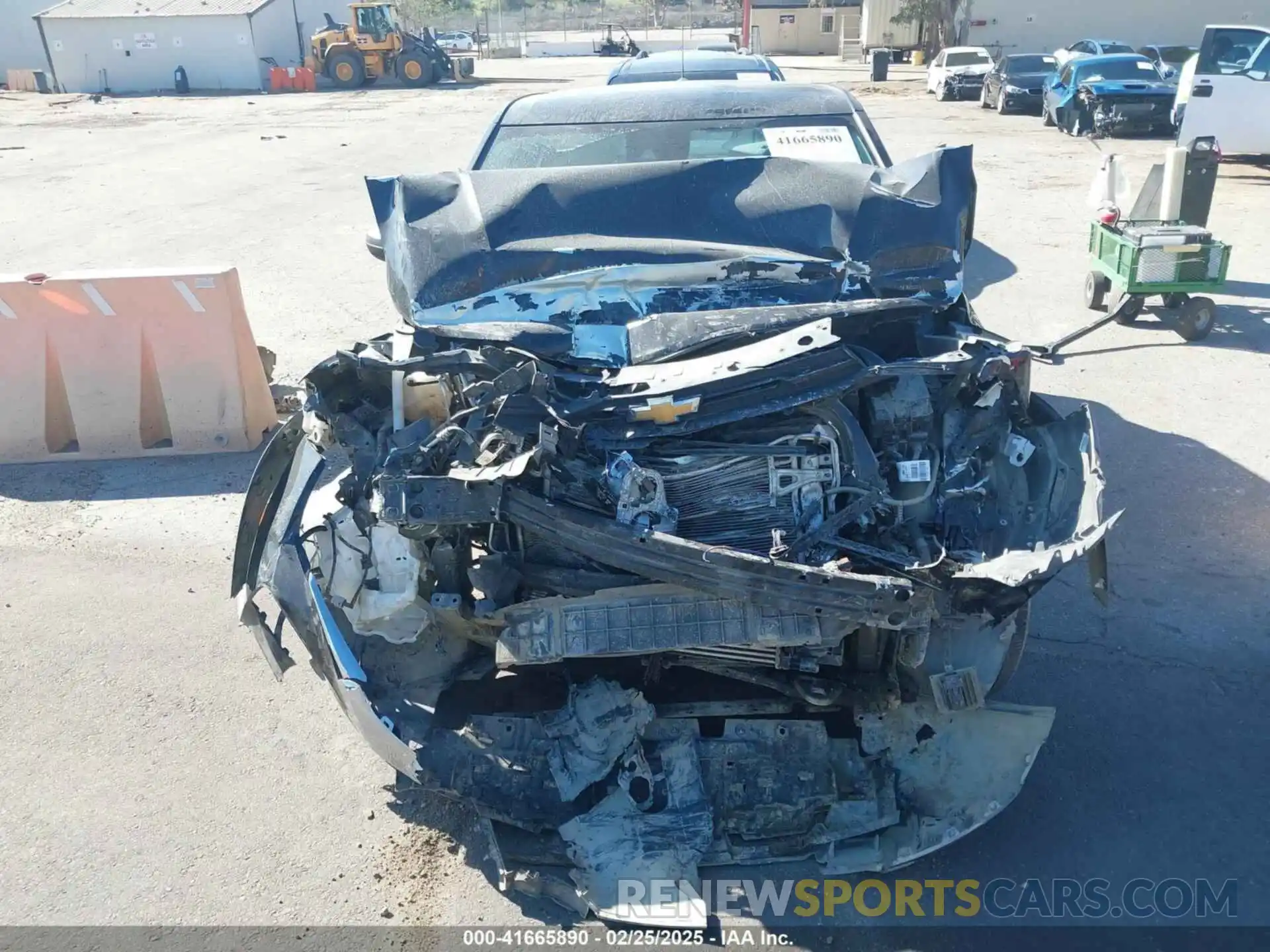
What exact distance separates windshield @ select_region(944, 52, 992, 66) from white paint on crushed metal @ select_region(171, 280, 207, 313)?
24.0 m

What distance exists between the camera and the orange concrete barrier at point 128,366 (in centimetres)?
610

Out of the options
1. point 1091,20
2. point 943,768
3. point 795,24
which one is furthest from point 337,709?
point 795,24

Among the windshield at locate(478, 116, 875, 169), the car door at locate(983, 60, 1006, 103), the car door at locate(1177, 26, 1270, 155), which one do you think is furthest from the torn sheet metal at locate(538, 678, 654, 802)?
the car door at locate(983, 60, 1006, 103)

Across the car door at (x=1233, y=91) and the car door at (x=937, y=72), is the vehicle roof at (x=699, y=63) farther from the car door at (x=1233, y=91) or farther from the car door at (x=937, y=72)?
the car door at (x=937, y=72)

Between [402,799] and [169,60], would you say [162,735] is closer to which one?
[402,799]

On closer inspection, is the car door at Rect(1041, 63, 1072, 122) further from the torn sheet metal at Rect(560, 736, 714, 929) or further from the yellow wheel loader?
the yellow wheel loader

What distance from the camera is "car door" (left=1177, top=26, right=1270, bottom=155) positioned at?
43.8 ft

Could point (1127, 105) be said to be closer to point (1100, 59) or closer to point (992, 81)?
point (1100, 59)

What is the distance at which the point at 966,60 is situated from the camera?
83.9 feet

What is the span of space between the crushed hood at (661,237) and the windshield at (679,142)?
579 millimetres

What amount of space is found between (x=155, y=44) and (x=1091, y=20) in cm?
3067

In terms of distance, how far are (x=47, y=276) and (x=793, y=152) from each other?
15.1 ft

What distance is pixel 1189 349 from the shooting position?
24.3 ft

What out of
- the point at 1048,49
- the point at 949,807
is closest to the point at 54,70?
the point at 1048,49
